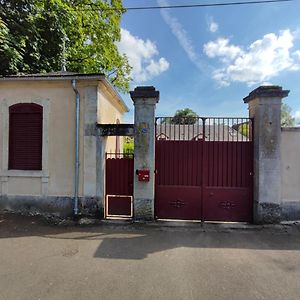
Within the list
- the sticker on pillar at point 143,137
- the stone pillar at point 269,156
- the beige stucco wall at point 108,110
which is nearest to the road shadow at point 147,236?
the stone pillar at point 269,156

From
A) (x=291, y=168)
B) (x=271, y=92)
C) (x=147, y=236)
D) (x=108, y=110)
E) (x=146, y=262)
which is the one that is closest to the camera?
(x=146, y=262)

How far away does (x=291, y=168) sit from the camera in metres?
7.35

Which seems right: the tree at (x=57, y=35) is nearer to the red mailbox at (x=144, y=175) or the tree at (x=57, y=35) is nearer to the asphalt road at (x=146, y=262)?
→ the red mailbox at (x=144, y=175)

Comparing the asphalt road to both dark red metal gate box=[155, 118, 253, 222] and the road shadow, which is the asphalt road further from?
dark red metal gate box=[155, 118, 253, 222]

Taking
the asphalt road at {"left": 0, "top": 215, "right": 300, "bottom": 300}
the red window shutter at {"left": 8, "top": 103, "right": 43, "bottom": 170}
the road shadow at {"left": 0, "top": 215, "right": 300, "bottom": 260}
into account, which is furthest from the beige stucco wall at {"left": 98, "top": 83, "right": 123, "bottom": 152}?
the asphalt road at {"left": 0, "top": 215, "right": 300, "bottom": 300}

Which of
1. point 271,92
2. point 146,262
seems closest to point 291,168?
point 271,92

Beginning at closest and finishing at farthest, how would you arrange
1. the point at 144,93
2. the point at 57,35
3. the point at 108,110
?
the point at 144,93 → the point at 108,110 → the point at 57,35

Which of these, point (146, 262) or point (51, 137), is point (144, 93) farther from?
point (146, 262)

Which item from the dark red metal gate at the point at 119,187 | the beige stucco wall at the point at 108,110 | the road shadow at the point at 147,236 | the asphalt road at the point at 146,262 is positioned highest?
the beige stucco wall at the point at 108,110

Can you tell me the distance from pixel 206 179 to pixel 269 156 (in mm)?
1630

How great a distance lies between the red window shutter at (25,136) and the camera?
796 centimetres

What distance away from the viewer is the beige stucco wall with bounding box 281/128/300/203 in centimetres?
735

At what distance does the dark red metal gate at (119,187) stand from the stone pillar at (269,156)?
10.7 ft

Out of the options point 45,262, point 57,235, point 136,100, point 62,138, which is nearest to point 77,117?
point 62,138
